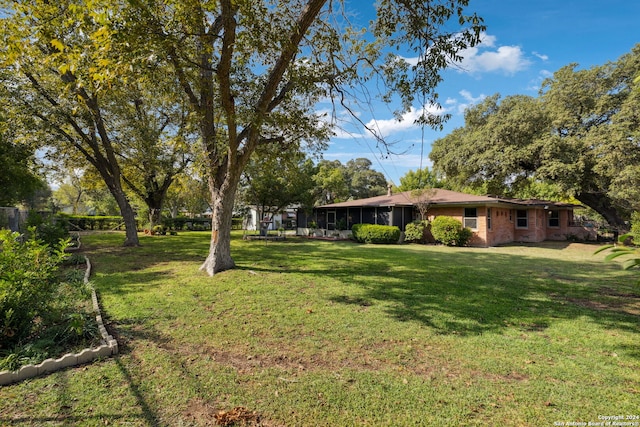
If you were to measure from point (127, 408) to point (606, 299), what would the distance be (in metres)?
8.29

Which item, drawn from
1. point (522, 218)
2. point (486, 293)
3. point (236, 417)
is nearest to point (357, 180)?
point (522, 218)

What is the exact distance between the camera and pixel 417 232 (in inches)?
706

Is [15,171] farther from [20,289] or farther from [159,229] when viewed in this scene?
[20,289]

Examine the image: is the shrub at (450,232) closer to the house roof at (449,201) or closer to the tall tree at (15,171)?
the house roof at (449,201)

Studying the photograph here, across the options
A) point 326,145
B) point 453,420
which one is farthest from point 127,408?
point 326,145

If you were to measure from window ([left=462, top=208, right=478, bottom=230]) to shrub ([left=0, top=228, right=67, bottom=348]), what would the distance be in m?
17.6

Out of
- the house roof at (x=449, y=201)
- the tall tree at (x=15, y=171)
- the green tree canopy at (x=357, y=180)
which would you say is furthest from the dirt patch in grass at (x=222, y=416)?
the green tree canopy at (x=357, y=180)

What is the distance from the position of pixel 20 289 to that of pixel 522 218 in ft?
74.9

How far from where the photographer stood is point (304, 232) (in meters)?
23.9

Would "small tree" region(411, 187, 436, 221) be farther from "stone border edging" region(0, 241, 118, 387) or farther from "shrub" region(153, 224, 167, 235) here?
"shrub" region(153, 224, 167, 235)

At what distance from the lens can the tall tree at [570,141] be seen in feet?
50.9

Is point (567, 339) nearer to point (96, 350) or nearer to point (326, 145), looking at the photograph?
point (96, 350)

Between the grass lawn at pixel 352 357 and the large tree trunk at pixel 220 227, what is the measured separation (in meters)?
1.04

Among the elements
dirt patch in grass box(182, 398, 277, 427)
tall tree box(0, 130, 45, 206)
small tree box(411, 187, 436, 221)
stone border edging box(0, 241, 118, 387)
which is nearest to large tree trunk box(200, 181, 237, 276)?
stone border edging box(0, 241, 118, 387)
